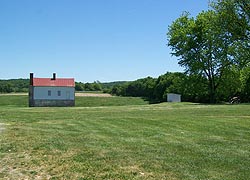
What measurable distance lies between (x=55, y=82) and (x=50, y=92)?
2.16m

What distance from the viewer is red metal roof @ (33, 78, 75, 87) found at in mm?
61659

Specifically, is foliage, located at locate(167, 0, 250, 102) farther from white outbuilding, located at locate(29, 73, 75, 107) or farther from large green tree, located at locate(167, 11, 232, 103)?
white outbuilding, located at locate(29, 73, 75, 107)

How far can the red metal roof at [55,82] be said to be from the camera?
61.7 metres

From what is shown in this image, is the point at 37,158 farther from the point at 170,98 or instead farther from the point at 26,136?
the point at 170,98

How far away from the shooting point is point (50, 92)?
61.5m

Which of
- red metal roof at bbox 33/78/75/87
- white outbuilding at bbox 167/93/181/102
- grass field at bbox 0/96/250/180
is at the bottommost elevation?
grass field at bbox 0/96/250/180

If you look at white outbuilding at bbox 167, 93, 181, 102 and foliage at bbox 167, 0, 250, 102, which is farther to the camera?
white outbuilding at bbox 167, 93, 181, 102

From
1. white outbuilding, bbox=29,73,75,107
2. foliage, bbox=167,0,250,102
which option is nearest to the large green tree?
foliage, bbox=167,0,250,102

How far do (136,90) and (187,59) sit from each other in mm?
47040

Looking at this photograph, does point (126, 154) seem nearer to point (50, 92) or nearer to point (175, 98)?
point (175, 98)

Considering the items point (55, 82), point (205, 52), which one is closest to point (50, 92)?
point (55, 82)

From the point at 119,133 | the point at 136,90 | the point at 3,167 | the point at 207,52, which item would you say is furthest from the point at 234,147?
the point at 136,90

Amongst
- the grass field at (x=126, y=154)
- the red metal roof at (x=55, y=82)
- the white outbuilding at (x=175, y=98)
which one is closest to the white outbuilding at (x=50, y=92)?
the red metal roof at (x=55, y=82)

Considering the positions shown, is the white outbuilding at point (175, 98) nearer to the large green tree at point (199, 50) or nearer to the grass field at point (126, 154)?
the large green tree at point (199, 50)
